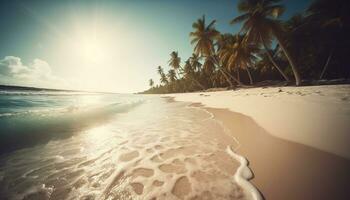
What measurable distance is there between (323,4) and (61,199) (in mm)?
28383

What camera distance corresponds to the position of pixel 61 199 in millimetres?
2430

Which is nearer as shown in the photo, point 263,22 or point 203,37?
point 263,22

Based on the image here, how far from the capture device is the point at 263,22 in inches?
673

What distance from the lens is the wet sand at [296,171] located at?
7.41ft

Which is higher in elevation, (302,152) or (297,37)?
(297,37)

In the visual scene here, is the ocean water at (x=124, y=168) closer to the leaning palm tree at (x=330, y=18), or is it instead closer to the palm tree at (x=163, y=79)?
the leaning palm tree at (x=330, y=18)

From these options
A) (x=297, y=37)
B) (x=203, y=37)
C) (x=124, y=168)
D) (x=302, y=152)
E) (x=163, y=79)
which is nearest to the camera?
(x=124, y=168)

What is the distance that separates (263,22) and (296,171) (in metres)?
19.6

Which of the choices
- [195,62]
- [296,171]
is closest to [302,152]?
[296,171]

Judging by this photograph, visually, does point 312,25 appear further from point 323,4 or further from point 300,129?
point 300,129

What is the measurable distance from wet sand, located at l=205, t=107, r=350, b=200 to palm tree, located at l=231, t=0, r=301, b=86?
1641 centimetres

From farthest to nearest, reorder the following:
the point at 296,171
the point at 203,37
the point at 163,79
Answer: the point at 163,79 → the point at 203,37 → the point at 296,171

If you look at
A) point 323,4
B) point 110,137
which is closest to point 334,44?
point 323,4

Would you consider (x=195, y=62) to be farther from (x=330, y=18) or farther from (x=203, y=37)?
(x=330, y=18)
